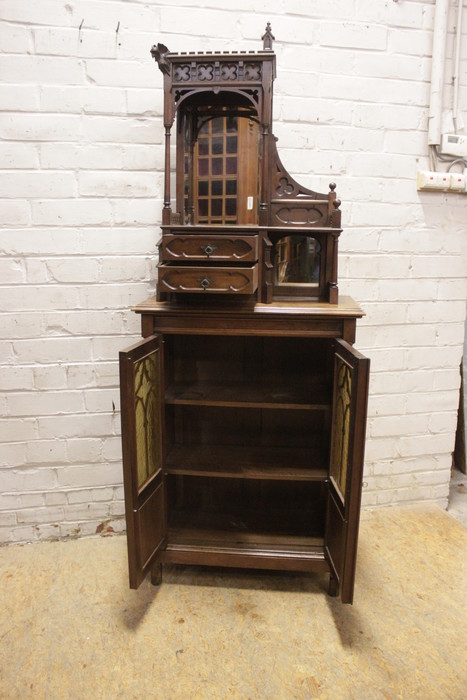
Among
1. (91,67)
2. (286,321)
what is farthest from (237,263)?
(91,67)

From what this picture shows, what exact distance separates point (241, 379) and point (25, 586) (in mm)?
1147

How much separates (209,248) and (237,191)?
Answer: 1.77 ft

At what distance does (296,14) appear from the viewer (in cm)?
189

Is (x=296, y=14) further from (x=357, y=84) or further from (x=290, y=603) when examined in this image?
(x=290, y=603)

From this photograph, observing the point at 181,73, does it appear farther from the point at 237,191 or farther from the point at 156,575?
the point at 156,575

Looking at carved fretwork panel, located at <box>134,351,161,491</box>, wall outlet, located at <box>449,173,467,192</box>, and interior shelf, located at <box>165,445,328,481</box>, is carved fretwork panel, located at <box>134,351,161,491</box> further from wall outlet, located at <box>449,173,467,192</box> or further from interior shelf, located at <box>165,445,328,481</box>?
wall outlet, located at <box>449,173,467,192</box>

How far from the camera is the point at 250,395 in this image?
5.97 ft

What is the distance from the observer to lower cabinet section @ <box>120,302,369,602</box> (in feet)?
4.99

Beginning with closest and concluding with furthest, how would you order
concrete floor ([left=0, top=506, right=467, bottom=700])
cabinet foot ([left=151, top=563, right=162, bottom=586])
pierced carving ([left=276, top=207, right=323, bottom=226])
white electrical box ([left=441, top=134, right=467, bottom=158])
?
concrete floor ([left=0, top=506, right=467, bottom=700]) → pierced carving ([left=276, top=207, right=323, bottom=226]) → cabinet foot ([left=151, top=563, right=162, bottom=586]) → white electrical box ([left=441, top=134, right=467, bottom=158])

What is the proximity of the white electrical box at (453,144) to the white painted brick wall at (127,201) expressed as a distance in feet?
0.29

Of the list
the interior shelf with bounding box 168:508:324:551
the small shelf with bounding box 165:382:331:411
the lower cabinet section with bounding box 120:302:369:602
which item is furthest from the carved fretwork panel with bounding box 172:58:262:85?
the interior shelf with bounding box 168:508:324:551

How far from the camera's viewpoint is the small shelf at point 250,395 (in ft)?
5.72

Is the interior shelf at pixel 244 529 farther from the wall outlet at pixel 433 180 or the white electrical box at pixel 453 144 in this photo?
the white electrical box at pixel 453 144

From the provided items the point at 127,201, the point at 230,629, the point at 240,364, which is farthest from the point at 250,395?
the point at 127,201
